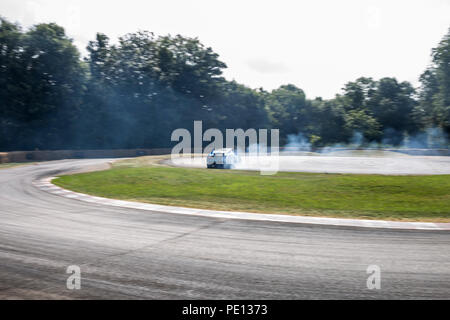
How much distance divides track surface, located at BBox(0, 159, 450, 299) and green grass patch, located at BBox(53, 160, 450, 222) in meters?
2.55

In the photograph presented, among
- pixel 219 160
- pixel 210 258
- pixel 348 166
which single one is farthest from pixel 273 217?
pixel 348 166

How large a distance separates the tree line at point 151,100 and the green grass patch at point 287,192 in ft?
110

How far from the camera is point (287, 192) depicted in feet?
47.0

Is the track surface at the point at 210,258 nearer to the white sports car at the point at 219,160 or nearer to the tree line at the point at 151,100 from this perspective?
the white sports car at the point at 219,160

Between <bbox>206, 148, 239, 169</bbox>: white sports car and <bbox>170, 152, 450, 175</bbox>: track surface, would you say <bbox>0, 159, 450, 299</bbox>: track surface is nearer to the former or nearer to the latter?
<bbox>206, 148, 239, 169</bbox>: white sports car

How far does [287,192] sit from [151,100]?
49.4m

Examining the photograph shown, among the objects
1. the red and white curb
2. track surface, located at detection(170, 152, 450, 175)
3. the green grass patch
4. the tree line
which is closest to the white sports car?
track surface, located at detection(170, 152, 450, 175)

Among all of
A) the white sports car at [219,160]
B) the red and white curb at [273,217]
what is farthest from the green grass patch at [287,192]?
the white sports car at [219,160]

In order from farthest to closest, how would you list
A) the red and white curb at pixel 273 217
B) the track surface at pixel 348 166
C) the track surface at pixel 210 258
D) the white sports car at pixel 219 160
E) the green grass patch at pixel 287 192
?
the white sports car at pixel 219 160 → the track surface at pixel 348 166 → the green grass patch at pixel 287 192 → the red and white curb at pixel 273 217 → the track surface at pixel 210 258

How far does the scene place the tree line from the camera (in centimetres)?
4500

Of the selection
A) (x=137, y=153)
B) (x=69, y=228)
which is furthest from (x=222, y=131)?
(x=69, y=228)

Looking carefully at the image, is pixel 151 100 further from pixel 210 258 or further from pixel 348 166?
pixel 210 258

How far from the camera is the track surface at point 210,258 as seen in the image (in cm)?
476

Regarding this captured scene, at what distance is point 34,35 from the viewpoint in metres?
44.3
